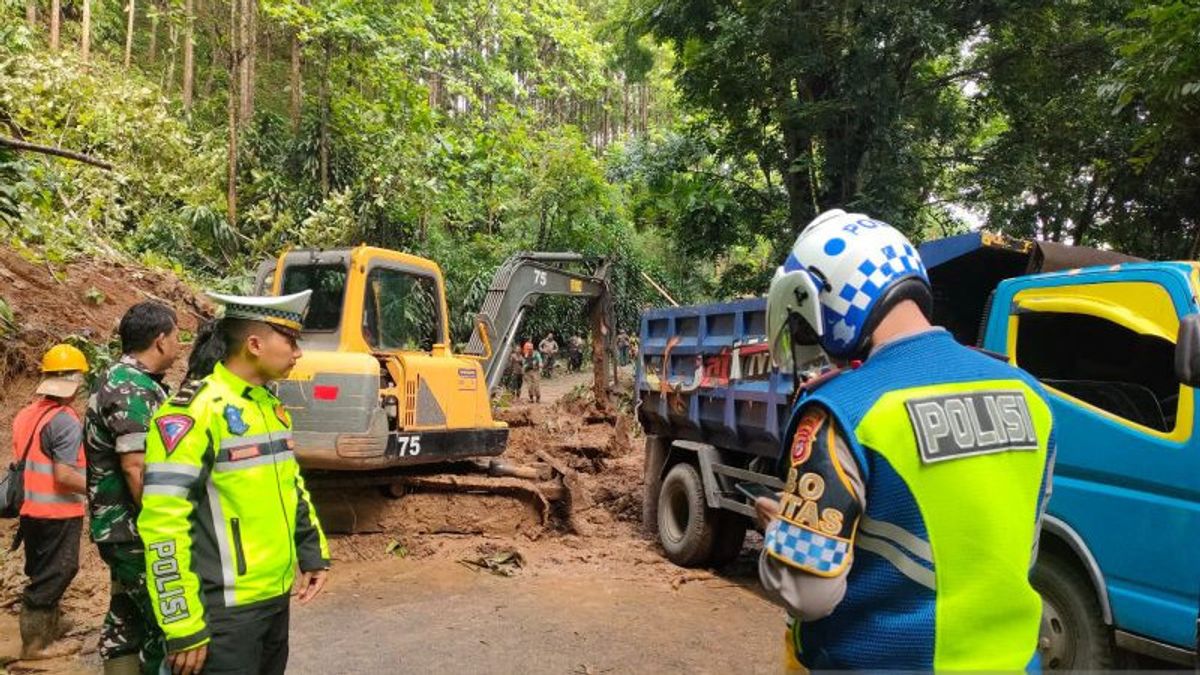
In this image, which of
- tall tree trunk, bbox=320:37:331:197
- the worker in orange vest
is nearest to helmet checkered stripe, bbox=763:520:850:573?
the worker in orange vest

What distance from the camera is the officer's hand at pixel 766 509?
5.00 feet

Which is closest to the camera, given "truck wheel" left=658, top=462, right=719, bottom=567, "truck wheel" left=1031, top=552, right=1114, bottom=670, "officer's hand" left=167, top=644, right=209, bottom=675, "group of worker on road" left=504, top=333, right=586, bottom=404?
"officer's hand" left=167, top=644, right=209, bottom=675

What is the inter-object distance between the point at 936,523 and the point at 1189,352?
202 cm

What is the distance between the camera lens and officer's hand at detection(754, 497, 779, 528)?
1525 millimetres

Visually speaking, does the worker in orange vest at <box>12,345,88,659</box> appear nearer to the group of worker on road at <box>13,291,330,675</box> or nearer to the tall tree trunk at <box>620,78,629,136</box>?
the group of worker on road at <box>13,291,330,675</box>

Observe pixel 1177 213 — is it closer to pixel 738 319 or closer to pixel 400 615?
pixel 738 319

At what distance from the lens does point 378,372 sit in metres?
6.51

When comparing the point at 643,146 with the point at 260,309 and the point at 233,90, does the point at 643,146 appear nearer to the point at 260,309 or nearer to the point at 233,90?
the point at 233,90

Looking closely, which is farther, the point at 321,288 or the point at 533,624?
the point at 321,288

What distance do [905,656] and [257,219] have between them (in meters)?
15.6

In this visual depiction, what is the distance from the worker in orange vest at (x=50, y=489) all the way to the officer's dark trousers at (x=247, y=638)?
2.27m

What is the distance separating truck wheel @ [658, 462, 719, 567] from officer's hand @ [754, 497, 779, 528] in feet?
15.6

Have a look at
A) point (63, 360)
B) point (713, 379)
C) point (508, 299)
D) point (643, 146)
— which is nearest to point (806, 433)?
point (63, 360)

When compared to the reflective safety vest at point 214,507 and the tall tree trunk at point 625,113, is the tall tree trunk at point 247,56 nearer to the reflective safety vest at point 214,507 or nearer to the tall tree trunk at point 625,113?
the reflective safety vest at point 214,507
